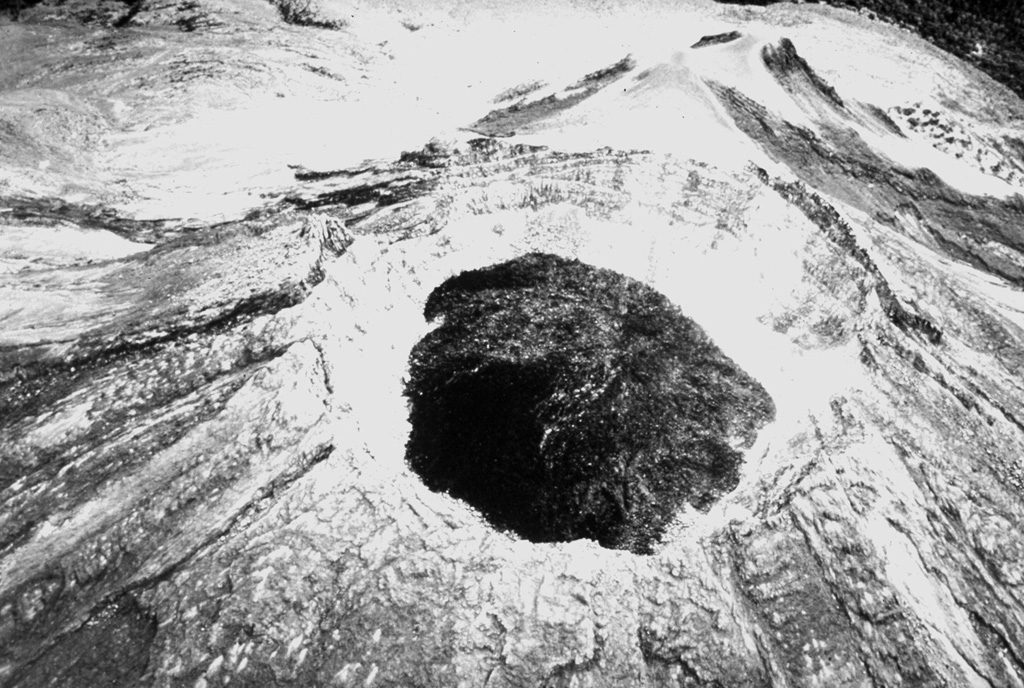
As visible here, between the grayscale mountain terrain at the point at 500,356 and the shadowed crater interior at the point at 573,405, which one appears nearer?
the grayscale mountain terrain at the point at 500,356

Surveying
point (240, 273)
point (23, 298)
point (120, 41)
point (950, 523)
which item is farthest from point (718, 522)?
point (120, 41)

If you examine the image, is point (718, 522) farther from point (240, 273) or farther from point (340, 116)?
point (340, 116)

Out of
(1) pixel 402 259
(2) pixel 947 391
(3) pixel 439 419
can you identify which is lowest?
(3) pixel 439 419

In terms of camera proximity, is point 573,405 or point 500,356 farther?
point 500,356

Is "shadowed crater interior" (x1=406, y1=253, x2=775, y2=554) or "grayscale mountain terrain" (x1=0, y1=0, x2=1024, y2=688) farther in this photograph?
"shadowed crater interior" (x1=406, y1=253, x2=775, y2=554)
